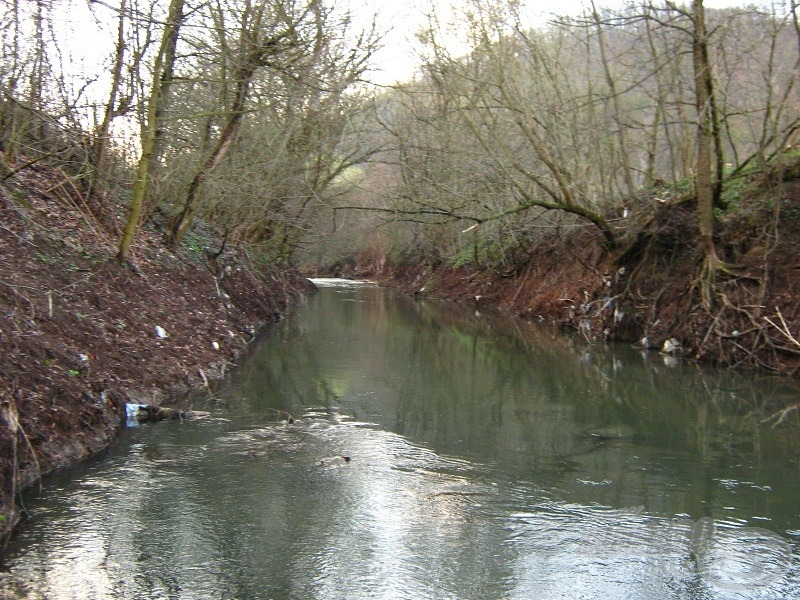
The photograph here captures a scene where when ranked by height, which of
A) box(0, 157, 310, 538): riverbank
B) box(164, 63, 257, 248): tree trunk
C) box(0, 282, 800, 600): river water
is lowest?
box(0, 282, 800, 600): river water

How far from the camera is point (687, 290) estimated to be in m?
17.7

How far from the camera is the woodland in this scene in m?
10.1

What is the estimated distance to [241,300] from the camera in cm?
2197

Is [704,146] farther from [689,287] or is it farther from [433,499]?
[433,499]

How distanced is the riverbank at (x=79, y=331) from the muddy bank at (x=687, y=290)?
31.3 ft

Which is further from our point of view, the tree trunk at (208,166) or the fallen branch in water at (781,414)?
the tree trunk at (208,166)

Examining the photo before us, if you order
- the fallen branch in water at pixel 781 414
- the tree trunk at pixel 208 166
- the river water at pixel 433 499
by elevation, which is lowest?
the river water at pixel 433 499

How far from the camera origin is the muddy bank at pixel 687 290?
14984 millimetres

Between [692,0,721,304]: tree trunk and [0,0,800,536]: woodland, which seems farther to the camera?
[692,0,721,304]: tree trunk

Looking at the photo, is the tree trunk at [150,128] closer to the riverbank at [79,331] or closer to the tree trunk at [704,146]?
the riverbank at [79,331]

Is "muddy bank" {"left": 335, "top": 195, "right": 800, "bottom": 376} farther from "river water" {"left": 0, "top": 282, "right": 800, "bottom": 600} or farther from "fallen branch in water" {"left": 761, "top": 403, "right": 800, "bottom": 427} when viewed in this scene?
"fallen branch in water" {"left": 761, "top": 403, "right": 800, "bottom": 427}

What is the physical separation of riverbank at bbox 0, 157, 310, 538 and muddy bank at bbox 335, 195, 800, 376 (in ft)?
31.3

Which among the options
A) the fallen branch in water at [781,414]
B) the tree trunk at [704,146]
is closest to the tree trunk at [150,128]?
the tree trunk at [704,146]

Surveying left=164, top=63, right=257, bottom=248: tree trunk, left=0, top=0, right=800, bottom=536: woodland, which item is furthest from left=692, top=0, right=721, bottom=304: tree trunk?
left=164, top=63, right=257, bottom=248: tree trunk
